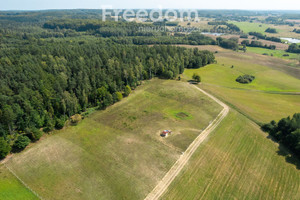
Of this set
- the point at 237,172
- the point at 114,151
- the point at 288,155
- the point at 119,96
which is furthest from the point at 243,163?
the point at 119,96

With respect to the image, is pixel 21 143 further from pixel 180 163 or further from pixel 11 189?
pixel 180 163

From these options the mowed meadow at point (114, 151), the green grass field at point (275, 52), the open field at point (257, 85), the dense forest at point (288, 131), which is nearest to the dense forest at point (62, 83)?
the mowed meadow at point (114, 151)

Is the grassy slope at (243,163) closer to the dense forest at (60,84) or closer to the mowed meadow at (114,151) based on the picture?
the mowed meadow at (114,151)

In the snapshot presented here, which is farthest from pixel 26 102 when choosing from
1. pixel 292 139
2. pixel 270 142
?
pixel 292 139

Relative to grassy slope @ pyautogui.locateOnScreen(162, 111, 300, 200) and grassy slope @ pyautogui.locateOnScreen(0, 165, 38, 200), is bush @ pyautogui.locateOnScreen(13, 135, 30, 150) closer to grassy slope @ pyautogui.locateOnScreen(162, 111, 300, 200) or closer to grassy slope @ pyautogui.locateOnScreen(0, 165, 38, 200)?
grassy slope @ pyautogui.locateOnScreen(0, 165, 38, 200)

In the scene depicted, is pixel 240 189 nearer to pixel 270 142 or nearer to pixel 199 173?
pixel 199 173

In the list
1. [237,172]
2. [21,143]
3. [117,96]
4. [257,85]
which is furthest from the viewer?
[257,85]
